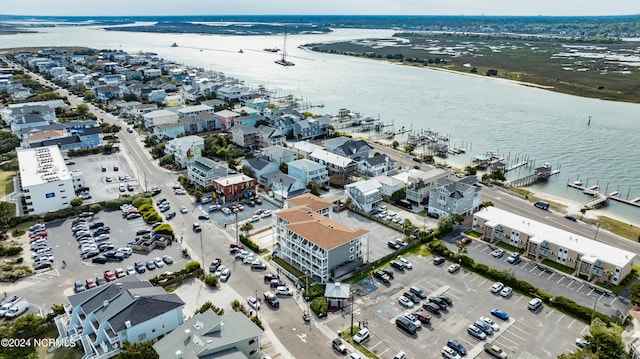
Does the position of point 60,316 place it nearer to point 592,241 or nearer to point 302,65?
point 592,241

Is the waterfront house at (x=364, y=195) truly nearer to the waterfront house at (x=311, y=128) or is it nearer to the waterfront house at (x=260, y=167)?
the waterfront house at (x=260, y=167)

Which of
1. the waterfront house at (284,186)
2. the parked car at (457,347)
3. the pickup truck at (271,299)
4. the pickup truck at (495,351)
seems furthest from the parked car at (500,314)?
the waterfront house at (284,186)

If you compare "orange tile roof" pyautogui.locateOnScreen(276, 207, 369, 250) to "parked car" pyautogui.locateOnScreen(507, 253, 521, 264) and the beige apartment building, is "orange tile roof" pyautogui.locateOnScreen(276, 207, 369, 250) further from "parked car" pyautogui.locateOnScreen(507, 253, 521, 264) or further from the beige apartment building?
the beige apartment building

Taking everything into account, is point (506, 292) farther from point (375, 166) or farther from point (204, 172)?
point (204, 172)

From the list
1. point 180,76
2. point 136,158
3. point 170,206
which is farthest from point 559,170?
point 180,76

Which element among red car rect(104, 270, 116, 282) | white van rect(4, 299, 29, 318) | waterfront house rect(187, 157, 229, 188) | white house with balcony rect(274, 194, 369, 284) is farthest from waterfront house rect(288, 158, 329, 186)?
white van rect(4, 299, 29, 318)

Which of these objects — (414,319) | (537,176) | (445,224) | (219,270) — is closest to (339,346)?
(414,319)
